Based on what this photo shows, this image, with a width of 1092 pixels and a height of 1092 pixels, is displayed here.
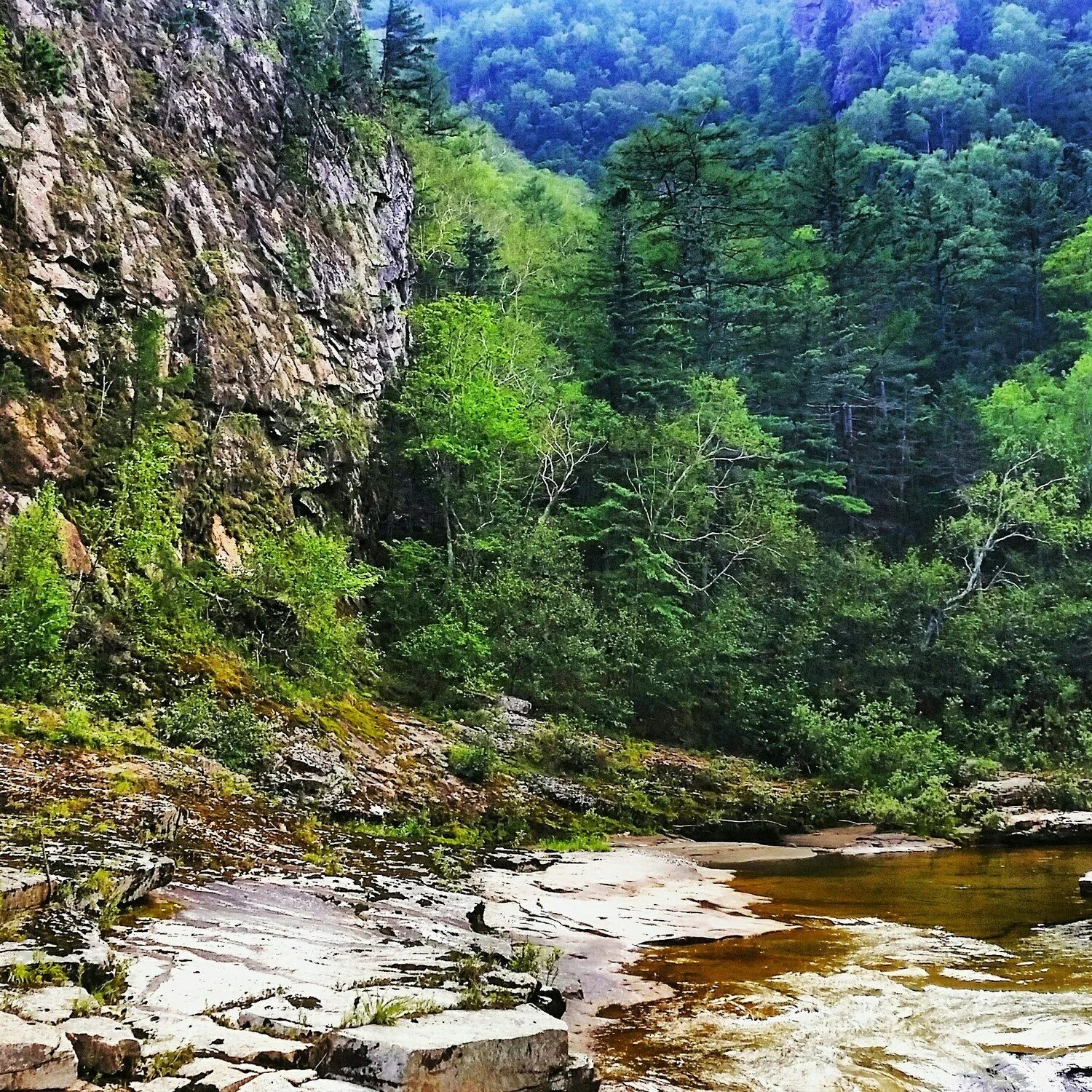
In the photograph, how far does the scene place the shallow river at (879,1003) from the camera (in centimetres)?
561

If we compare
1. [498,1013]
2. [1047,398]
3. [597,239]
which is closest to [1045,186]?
[1047,398]

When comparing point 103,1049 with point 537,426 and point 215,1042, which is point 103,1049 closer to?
point 215,1042

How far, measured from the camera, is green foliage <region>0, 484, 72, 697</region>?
37.4ft

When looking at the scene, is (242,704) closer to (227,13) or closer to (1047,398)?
(227,13)

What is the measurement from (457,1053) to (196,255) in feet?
68.9

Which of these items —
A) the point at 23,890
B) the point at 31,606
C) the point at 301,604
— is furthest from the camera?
the point at 301,604

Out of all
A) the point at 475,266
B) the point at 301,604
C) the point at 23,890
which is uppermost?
the point at 475,266

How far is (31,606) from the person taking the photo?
11.7 metres

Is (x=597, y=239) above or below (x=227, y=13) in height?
below

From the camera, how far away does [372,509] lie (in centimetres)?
2506

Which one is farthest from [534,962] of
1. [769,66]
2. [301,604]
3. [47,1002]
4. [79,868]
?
[769,66]

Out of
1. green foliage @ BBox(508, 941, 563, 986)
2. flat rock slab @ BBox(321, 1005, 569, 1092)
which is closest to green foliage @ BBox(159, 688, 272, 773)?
green foliage @ BBox(508, 941, 563, 986)

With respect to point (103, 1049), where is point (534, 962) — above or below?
below

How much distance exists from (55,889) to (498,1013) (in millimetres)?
3224
